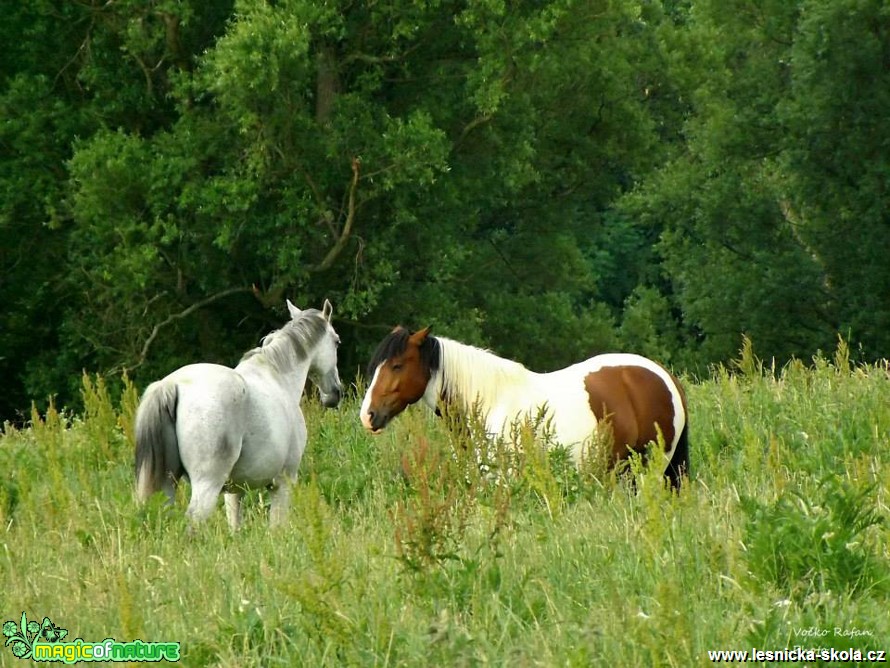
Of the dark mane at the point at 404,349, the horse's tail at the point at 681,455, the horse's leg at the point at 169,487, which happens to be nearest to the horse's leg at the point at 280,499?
the horse's leg at the point at 169,487

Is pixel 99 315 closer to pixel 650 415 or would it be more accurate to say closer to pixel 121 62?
pixel 121 62

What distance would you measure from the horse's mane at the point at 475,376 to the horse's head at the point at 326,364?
1.31m

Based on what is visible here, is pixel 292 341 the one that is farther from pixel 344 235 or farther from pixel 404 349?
pixel 344 235

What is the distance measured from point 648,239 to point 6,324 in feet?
91.4

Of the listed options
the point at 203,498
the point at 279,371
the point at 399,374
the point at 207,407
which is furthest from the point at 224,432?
the point at 399,374

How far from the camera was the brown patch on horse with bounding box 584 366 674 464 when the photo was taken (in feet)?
28.2

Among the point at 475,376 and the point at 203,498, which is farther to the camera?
the point at 475,376

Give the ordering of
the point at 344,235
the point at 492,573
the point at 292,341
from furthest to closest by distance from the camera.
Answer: the point at 344,235 → the point at 292,341 → the point at 492,573

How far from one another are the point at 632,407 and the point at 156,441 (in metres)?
3.05

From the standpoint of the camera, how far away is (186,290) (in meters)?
22.2

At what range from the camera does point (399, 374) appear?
356 inches

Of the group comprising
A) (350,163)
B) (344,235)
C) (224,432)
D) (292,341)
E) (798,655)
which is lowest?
(344,235)

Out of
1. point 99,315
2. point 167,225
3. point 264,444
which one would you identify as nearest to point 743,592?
point 264,444

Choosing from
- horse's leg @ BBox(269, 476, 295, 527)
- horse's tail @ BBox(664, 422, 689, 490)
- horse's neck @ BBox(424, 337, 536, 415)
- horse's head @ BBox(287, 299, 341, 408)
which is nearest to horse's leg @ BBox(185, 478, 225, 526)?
horse's leg @ BBox(269, 476, 295, 527)
